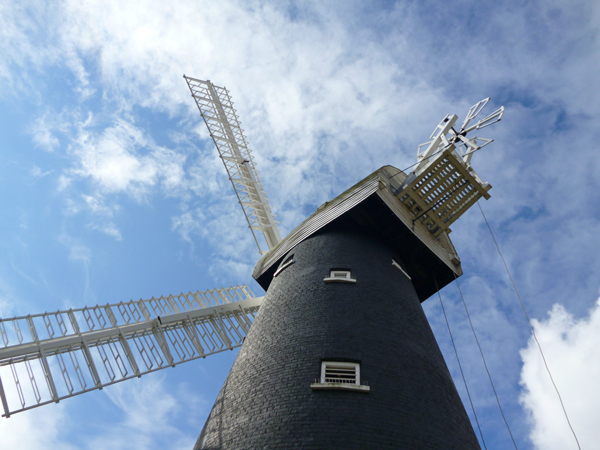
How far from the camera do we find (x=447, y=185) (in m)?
14.4

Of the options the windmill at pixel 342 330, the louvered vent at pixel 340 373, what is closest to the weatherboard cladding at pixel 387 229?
the windmill at pixel 342 330

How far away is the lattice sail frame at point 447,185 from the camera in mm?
14109

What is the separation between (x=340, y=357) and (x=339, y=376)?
35 cm

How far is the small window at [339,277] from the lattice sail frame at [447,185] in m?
3.54

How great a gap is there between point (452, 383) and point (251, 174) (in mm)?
15067

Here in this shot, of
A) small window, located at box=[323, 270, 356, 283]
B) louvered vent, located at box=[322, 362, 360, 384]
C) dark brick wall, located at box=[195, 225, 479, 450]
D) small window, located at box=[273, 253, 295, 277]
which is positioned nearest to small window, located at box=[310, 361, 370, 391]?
louvered vent, located at box=[322, 362, 360, 384]

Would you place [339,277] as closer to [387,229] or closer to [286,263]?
[286,263]

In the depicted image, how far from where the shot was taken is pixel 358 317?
10.3 metres

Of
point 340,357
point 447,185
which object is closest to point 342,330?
point 340,357

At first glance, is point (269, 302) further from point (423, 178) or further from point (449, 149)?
point (449, 149)

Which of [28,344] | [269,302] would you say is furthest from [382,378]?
[28,344]

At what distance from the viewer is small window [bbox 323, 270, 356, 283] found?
453 inches

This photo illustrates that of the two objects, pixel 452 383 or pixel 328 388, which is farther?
pixel 452 383

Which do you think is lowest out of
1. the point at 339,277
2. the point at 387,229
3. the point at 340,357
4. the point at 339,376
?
the point at 339,376
